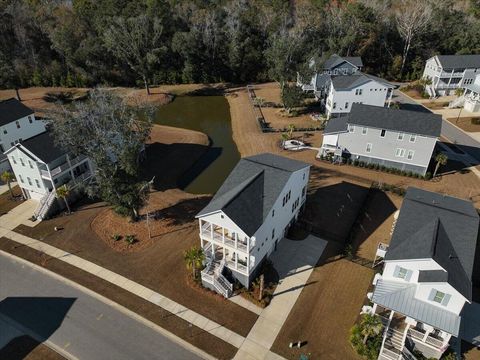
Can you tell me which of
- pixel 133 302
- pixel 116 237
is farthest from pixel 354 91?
pixel 133 302

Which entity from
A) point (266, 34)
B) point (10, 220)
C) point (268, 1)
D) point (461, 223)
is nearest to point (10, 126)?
point (10, 220)

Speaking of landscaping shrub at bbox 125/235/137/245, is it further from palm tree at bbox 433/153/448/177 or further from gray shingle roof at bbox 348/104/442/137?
palm tree at bbox 433/153/448/177

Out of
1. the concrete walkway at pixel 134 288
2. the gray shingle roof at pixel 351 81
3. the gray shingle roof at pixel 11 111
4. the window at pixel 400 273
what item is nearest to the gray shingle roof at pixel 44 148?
the concrete walkway at pixel 134 288

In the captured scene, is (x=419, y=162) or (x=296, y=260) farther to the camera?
(x=419, y=162)

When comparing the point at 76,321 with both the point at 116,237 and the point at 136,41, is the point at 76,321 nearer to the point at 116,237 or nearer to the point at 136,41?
the point at 116,237

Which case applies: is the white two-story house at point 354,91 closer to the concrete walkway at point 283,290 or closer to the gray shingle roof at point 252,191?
the gray shingle roof at point 252,191

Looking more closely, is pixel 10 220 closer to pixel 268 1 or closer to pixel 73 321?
pixel 73 321
